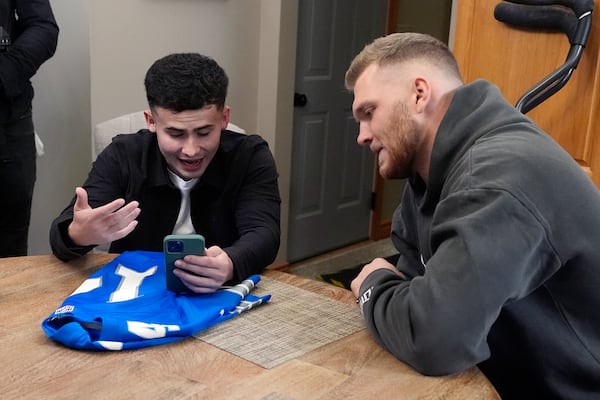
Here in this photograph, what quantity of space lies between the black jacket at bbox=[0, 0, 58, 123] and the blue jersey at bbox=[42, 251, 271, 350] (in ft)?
3.44

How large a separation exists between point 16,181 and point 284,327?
151 cm

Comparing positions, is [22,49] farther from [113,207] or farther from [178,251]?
[178,251]

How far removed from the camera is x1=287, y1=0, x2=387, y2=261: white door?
390 cm

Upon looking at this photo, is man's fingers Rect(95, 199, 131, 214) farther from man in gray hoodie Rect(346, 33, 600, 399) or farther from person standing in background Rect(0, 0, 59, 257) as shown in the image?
person standing in background Rect(0, 0, 59, 257)

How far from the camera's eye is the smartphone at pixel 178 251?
1402mm

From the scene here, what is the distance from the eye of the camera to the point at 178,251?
141 cm

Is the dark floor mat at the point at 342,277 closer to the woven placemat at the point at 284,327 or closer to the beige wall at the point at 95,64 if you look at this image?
the beige wall at the point at 95,64

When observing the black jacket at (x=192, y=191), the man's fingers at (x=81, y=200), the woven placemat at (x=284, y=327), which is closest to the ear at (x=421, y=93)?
the woven placemat at (x=284, y=327)

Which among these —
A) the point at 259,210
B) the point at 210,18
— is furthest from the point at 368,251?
the point at 259,210

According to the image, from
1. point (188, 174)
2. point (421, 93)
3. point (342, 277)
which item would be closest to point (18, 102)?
point (188, 174)

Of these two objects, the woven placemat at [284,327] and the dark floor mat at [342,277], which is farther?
the dark floor mat at [342,277]

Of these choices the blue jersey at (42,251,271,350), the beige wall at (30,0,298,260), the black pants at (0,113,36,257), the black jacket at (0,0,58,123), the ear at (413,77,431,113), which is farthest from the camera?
the beige wall at (30,0,298,260)

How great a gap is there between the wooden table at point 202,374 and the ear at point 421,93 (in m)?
0.45

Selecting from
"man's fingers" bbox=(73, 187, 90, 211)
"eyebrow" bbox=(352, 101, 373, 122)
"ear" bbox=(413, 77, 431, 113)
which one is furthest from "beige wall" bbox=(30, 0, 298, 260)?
"ear" bbox=(413, 77, 431, 113)
